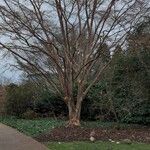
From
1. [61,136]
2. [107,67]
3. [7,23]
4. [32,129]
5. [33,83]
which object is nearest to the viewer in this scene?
[61,136]

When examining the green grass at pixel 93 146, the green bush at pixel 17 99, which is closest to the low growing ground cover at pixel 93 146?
the green grass at pixel 93 146

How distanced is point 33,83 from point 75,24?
722 cm

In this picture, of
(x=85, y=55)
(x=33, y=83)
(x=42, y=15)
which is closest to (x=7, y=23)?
(x=42, y=15)

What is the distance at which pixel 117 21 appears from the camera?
21.6m

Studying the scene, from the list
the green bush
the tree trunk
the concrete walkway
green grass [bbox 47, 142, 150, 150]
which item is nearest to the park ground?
green grass [bbox 47, 142, 150, 150]

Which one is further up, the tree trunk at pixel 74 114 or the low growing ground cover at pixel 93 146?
the tree trunk at pixel 74 114

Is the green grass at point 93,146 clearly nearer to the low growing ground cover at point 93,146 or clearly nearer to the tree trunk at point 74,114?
the low growing ground cover at point 93,146

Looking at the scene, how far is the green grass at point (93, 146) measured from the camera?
1343cm

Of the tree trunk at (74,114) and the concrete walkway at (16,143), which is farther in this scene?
the tree trunk at (74,114)

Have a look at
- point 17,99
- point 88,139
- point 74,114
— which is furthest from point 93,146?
point 17,99

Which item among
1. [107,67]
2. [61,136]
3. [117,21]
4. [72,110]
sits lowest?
[61,136]

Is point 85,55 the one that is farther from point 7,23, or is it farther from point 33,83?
point 33,83

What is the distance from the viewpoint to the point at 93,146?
13750 millimetres

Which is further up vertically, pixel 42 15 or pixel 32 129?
pixel 42 15
